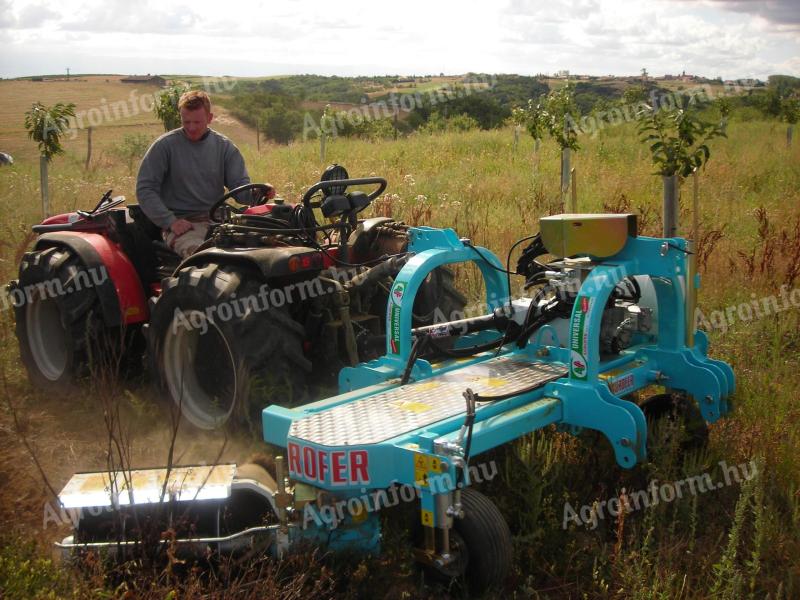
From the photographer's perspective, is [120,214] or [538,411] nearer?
[538,411]

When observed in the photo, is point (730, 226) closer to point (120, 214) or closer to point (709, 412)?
point (709, 412)

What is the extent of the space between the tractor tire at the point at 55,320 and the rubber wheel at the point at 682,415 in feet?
10.4

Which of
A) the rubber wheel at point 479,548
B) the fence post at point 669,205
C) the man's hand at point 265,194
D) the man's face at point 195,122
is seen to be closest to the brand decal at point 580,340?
the rubber wheel at point 479,548

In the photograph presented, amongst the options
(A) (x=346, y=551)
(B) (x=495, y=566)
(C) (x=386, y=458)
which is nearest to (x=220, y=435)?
(A) (x=346, y=551)

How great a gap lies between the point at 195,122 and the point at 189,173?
349 mm

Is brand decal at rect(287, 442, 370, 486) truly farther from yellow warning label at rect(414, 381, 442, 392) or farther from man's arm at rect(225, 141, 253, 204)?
man's arm at rect(225, 141, 253, 204)

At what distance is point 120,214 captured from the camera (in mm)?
5410

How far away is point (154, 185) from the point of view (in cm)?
533

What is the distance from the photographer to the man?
5211 mm

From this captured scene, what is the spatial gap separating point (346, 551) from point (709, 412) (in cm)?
189

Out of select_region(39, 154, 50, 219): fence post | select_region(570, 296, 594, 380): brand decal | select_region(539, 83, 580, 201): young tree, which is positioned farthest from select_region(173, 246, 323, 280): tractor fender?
select_region(39, 154, 50, 219): fence post

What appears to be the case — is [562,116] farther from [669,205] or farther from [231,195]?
[231,195]

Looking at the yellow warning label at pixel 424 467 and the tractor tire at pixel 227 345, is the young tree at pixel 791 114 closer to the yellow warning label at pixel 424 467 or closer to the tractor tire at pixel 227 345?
the tractor tire at pixel 227 345

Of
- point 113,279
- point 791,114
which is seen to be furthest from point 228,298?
point 791,114
